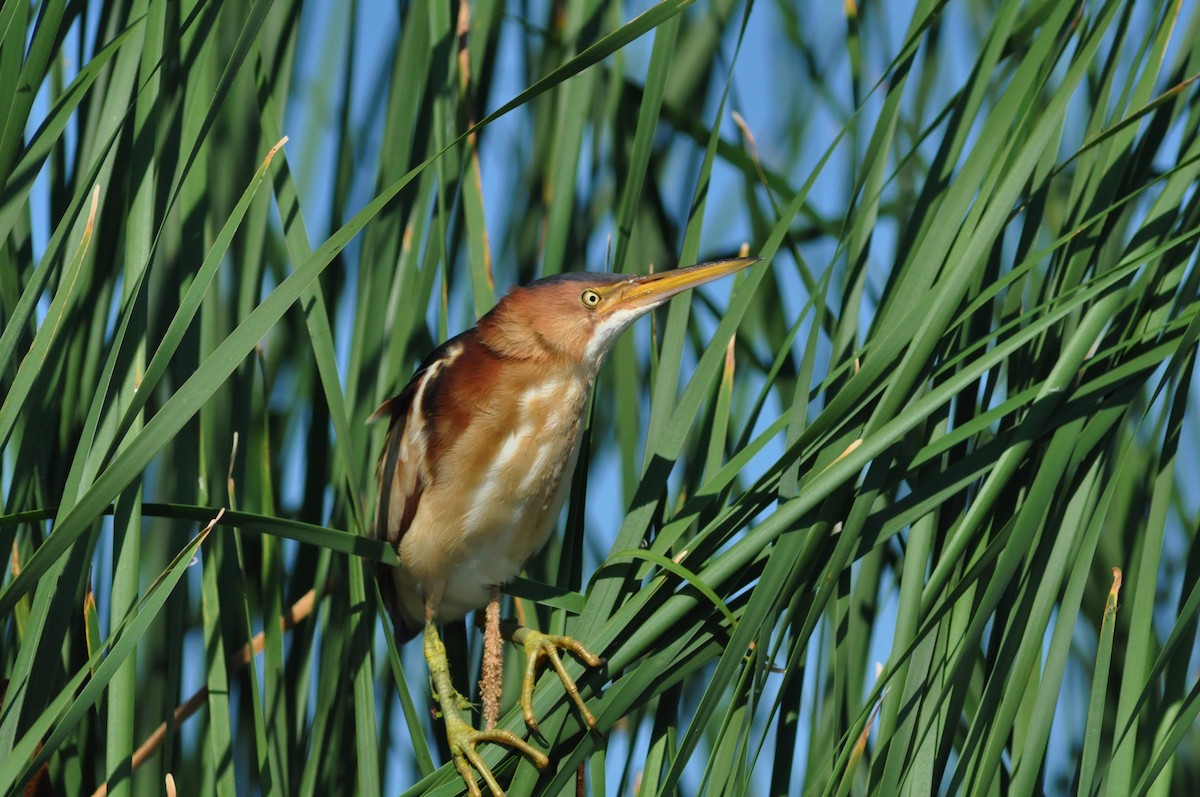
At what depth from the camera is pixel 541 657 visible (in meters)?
1.57

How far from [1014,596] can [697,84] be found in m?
1.00

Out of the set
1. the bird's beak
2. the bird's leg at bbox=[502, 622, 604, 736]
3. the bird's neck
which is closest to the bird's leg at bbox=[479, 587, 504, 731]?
the bird's leg at bbox=[502, 622, 604, 736]

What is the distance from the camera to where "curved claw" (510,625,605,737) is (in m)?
1.17

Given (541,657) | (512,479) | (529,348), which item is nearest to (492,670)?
(541,657)

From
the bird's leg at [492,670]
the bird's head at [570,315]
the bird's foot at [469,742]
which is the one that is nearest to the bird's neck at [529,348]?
the bird's head at [570,315]

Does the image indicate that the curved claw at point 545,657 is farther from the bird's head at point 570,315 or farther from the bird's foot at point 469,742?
the bird's head at point 570,315

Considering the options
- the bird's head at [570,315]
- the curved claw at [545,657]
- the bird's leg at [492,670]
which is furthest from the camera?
the bird's head at [570,315]

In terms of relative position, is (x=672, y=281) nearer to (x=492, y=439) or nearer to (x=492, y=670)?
(x=492, y=439)

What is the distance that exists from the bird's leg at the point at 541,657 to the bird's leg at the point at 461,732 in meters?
0.03

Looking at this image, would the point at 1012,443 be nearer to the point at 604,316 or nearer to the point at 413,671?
Answer: the point at 604,316

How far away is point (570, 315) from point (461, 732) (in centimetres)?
58

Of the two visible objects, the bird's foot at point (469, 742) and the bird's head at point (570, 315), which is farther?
the bird's head at point (570, 315)

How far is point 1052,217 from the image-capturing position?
187 centimetres

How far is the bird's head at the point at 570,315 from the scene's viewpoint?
169 cm
